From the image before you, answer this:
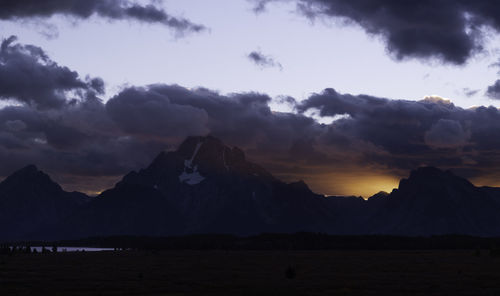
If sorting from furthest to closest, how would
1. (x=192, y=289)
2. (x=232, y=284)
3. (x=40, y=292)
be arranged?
(x=232, y=284) → (x=192, y=289) → (x=40, y=292)

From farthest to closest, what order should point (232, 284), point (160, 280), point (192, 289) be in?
point (160, 280), point (232, 284), point (192, 289)

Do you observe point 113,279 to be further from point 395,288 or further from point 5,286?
point 395,288

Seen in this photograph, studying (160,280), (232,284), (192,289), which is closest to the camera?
(192,289)

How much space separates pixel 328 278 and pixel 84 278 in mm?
41777

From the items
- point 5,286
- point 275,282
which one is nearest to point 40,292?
point 5,286

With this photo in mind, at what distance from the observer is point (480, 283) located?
97625 mm

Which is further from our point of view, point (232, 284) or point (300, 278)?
point (300, 278)

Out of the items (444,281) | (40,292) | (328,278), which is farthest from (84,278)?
(444,281)

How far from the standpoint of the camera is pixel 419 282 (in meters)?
100

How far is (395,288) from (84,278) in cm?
5265

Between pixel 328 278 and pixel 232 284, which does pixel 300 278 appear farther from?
pixel 232 284

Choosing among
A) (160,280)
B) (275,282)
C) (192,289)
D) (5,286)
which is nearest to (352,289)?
(275,282)

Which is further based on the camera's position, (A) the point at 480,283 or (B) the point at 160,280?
(B) the point at 160,280

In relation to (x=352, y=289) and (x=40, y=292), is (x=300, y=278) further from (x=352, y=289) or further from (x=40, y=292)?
(x=40, y=292)
